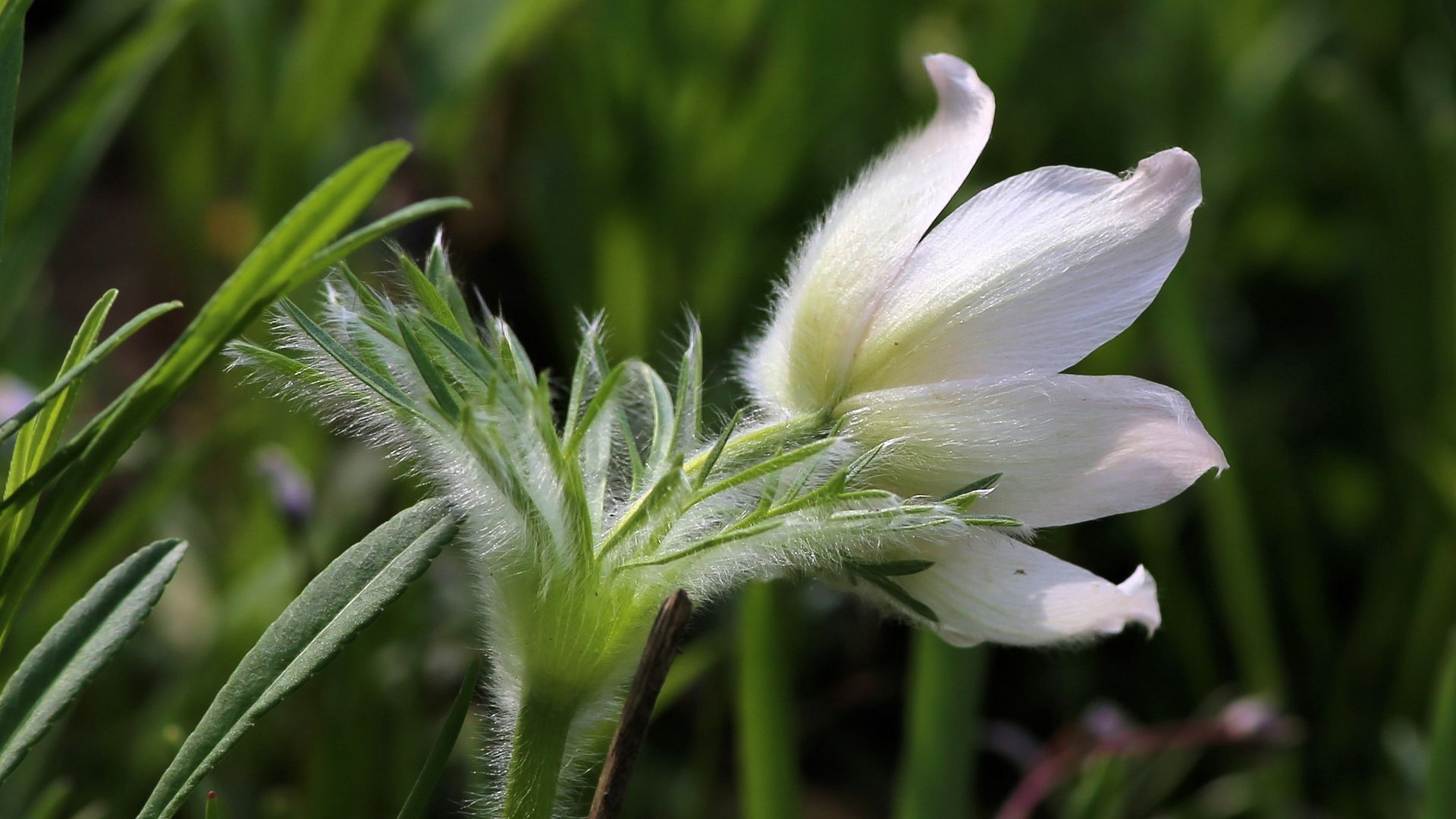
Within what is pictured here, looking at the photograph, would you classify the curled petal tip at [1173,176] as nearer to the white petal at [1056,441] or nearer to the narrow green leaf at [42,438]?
the white petal at [1056,441]

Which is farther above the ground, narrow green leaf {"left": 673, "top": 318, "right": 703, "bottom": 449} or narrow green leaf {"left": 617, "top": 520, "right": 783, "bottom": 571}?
narrow green leaf {"left": 673, "top": 318, "right": 703, "bottom": 449}

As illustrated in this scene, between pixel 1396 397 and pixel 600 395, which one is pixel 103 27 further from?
pixel 1396 397

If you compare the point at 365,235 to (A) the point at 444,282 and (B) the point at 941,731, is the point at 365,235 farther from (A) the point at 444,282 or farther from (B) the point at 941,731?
(B) the point at 941,731

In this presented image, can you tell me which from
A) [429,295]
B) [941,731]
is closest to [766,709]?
[941,731]

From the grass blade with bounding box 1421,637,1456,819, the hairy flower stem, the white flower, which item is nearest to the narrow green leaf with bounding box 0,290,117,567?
the hairy flower stem

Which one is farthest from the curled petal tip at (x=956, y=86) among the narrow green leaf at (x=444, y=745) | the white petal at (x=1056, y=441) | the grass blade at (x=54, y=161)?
the grass blade at (x=54, y=161)

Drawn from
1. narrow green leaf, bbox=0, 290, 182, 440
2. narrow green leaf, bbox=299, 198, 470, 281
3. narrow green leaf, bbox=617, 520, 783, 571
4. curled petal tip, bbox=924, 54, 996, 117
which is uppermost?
narrow green leaf, bbox=299, 198, 470, 281

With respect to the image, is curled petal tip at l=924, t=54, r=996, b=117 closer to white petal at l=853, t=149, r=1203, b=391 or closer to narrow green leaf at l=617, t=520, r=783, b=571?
white petal at l=853, t=149, r=1203, b=391

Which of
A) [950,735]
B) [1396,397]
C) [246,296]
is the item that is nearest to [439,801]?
[950,735]
